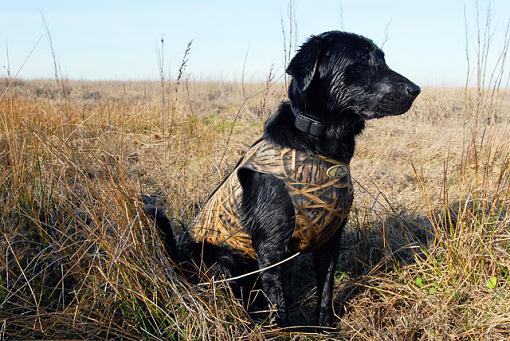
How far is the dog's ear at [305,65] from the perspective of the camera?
2137 mm

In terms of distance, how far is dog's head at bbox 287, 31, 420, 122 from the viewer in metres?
2.15

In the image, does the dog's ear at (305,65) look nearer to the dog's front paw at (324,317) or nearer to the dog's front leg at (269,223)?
the dog's front leg at (269,223)

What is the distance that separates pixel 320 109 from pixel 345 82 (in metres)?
0.17

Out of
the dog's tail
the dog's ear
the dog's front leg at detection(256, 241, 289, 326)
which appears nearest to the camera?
the dog's ear

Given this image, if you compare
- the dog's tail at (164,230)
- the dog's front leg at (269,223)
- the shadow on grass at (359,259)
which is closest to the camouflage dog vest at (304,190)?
the dog's front leg at (269,223)

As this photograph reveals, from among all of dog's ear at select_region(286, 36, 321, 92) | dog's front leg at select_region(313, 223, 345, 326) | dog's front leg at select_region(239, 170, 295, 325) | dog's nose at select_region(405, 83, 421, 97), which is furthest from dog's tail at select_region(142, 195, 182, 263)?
dog's nose at select_region(405, 83, 421, 97)

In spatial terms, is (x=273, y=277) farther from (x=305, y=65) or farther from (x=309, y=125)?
(x=305, y=65)

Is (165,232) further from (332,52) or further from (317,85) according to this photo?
(332,52)

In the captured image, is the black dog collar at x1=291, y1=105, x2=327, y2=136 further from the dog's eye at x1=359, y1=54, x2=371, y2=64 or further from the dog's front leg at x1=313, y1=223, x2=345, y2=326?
the dog's front leg at x1=313, y1=223, x2=345, y2=326

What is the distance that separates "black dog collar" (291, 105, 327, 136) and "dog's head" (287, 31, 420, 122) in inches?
1.5

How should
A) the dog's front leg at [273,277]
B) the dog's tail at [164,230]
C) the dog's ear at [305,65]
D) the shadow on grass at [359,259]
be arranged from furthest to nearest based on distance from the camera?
the shadow on grass at [359,259] → the dog's tail at [164,230] → the dog's front leg at [273,277] → the dog's ear at [305,65]

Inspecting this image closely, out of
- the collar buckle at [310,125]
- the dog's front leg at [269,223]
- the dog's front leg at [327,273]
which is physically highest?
the collar buckle at [310,125]

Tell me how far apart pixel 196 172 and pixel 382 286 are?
2016 millimetres

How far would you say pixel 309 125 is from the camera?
2.18 m
